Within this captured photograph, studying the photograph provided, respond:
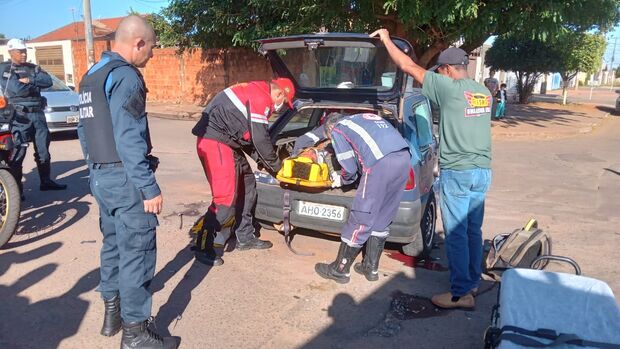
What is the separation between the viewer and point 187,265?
4.39 meters

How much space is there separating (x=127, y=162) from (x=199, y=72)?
18.6m

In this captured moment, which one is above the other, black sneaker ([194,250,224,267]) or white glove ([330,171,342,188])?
white glove ([330,171,342,188])

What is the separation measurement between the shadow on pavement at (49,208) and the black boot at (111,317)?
6.88 feet

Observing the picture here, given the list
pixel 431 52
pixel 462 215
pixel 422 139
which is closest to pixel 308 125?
pixel 422 139

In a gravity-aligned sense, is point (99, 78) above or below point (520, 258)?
above

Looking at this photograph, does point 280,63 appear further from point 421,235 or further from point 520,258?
point 520,258

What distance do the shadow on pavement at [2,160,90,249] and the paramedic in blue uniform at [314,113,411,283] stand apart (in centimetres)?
301

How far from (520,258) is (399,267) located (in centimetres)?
102

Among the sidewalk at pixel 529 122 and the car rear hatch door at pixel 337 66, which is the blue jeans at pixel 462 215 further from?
the sidewalk at pixel 529 122

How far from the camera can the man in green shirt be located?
3.54m

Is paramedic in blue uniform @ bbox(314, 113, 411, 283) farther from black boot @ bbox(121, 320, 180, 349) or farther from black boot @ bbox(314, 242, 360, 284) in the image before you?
black boot @ bbox(121, 320, 180, 349)

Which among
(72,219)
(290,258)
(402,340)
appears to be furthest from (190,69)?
(402,340)

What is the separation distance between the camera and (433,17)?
33.8 ft

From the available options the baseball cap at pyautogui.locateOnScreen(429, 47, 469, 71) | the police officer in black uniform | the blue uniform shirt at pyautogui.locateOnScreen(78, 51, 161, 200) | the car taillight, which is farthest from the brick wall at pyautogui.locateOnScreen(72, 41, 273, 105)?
the blue uniform shirt at pyautogui.locateOnScreen(78, 51, 161, 200)
